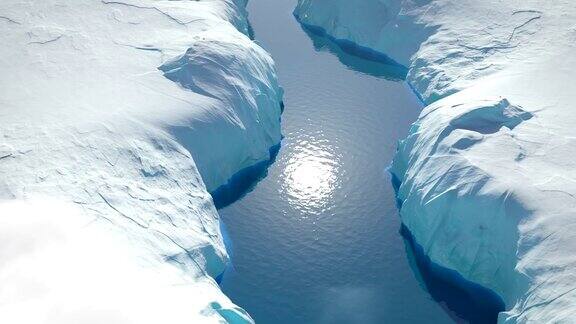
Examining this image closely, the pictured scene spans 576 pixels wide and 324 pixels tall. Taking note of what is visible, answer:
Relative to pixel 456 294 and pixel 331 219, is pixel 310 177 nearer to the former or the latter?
pixel 331 219

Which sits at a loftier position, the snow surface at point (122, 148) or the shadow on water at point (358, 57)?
the shadow on water at point (358, 57)

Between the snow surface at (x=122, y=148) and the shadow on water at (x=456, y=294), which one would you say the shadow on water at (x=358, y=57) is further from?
the shadow on water at (x=456, y=294)

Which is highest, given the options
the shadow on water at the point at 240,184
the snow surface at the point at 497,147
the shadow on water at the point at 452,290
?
the snow surface at the point at 497,147

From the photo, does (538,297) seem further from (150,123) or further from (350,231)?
(150,123)

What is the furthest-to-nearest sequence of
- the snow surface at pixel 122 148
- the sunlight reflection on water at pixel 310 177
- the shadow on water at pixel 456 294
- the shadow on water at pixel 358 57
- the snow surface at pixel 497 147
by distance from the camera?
1. the shadow on water at pixel 358 57
2. the sunlight reflection on water at pixel 310 177
3. the shadow on water at pixel 456 294
4. the snow surface at pixel 497 147
5. the snow surface at pixel 122 148

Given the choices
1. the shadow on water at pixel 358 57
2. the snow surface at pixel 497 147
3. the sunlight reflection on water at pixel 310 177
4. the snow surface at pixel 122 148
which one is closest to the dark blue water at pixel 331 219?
the sunlight reflection on water at pixel 310 177

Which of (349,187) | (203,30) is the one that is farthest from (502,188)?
(203,30)
